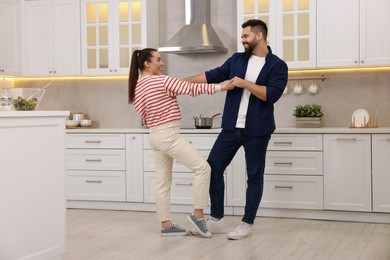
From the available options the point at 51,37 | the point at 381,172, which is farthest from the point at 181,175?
the point at 51,37

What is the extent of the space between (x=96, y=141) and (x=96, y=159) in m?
0.17

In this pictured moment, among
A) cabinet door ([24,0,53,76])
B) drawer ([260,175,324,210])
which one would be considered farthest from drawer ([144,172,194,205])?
cabinet door ([24,0,53,76])

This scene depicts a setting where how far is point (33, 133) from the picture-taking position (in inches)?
132

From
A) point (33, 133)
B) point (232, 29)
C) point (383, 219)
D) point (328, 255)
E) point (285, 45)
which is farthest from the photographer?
point (232, 29)

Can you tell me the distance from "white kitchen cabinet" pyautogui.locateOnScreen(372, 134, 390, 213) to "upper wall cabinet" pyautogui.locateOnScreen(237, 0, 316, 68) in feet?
2.93

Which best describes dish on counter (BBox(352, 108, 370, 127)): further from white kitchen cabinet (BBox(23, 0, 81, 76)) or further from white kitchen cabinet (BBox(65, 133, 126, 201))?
white kitchen cabinet (BBox(23, 0, 81, 76))

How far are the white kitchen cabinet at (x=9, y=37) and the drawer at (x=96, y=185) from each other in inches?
49.2

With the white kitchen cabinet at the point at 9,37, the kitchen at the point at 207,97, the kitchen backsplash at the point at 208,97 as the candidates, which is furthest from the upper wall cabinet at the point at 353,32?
the white kitchen cabinet at the point at 9,37

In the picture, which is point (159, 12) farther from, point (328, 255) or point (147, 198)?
point (328, 255)

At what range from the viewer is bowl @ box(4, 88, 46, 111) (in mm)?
3508

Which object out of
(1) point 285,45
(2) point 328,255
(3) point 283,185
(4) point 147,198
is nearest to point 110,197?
(4) point 147,198

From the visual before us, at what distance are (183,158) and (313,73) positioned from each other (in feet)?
6.16

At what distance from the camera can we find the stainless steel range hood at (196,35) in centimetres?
566

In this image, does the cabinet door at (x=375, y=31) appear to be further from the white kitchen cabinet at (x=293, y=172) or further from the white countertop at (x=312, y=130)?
the white kitchen cabinet at (x=293, y=172)
